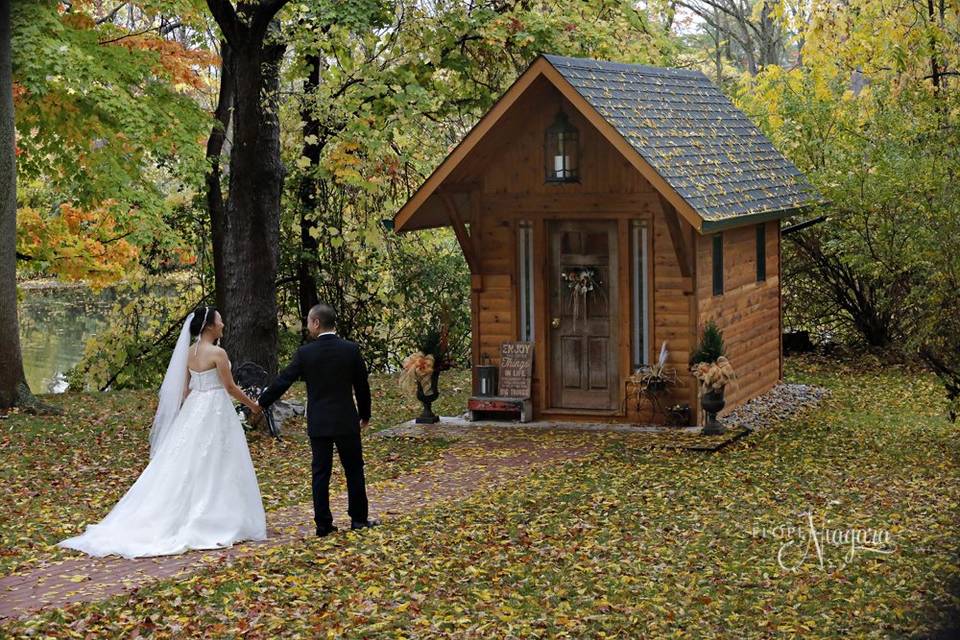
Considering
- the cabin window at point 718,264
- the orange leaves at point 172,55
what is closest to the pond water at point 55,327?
the orange leaves at point 172,55

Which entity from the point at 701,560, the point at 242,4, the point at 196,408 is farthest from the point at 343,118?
the point at 701,560

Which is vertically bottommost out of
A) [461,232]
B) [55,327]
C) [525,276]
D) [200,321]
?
[55,327]

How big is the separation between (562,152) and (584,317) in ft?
7.40

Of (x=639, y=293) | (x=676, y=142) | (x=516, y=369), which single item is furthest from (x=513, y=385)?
(x=676, y=142)

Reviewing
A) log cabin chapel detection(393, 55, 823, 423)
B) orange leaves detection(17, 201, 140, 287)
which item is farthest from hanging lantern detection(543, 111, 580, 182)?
orange leaves detection(17, 201, 140, 287)

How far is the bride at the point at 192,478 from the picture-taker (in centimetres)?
1062

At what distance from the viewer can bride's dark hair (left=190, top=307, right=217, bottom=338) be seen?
36.8 feet

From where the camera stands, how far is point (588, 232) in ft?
56.6

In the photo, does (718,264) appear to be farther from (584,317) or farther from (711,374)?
(711,374)

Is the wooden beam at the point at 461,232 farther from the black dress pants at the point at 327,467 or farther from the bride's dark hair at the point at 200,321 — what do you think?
the black dress pants at the point at 327,467

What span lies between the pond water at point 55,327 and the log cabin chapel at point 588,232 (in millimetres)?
14753

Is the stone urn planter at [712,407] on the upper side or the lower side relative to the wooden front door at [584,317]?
lower

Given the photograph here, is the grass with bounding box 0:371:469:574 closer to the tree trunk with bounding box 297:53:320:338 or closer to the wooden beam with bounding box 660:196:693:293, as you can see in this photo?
the wooden beam with bounding box 660:196:693:293

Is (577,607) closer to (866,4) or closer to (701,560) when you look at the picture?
(701,560)
